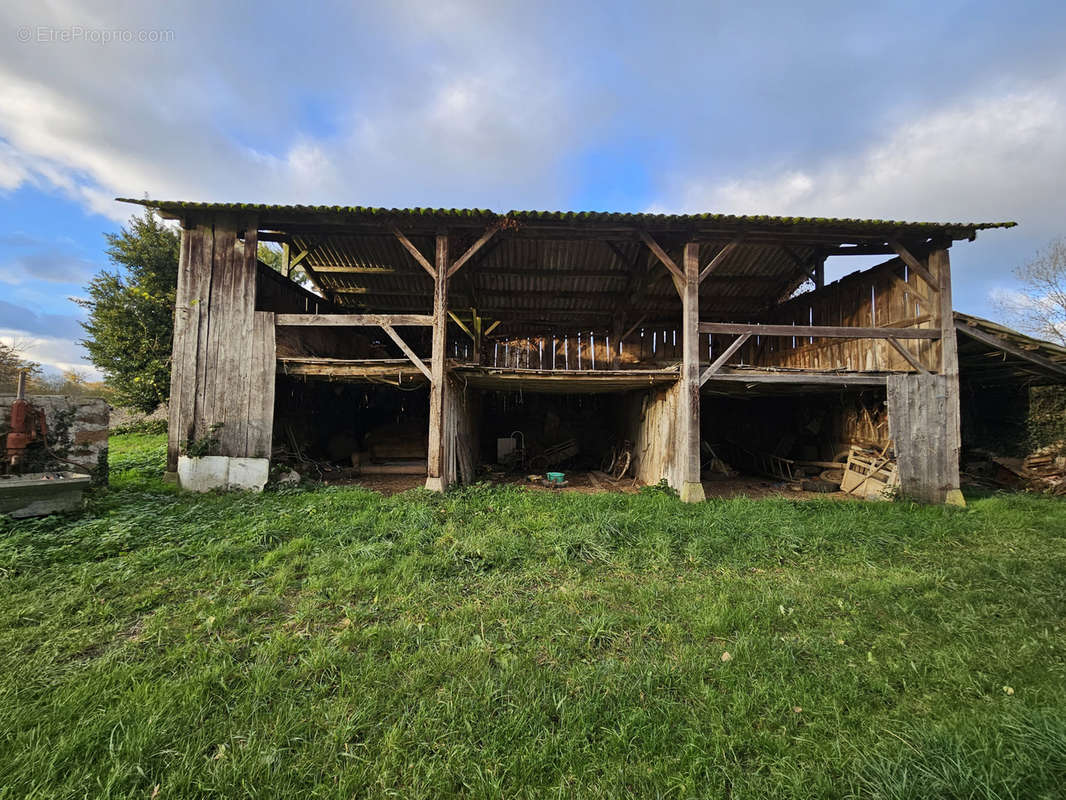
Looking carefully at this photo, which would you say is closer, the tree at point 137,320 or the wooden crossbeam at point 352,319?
the wooden crossbeam at point 352,319

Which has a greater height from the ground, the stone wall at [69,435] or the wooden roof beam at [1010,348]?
the wooden roof beam at [1010,348]

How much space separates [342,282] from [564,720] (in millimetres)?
12494

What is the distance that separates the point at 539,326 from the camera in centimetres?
1415

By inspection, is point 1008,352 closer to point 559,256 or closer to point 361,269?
point 559,256

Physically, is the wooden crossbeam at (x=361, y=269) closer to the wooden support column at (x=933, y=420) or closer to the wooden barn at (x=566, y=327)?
the wooden barn at (x=566, y=327)

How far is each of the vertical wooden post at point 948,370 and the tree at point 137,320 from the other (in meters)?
23.5

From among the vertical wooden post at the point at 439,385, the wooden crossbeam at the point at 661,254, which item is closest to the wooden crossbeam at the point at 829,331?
the wooden crossbeam at the point at 661,254

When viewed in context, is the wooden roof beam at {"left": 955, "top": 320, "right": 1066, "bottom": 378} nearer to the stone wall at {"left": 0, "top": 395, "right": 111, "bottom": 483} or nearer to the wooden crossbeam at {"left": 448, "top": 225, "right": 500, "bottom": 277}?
the wooden crossbeam at {"left": 448, "top": 225, "right": 500, "bottom": 277}

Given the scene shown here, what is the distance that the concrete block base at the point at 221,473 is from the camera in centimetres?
818

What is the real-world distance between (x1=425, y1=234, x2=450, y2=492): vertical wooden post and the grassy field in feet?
7.89

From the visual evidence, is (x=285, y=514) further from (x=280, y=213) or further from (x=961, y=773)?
(x=961, y=773)

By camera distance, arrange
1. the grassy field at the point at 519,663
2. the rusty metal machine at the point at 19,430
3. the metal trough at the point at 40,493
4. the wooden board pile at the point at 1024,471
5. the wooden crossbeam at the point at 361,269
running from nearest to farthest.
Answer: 1. the grassy field at the point at 519,663
2. the metal trough at the point at 40,493
3. the rusty metal machine at the point at 19,430
4. the wooden board pile at the point at 1024,471
5. the wooden crossbeam at the point at 361,269

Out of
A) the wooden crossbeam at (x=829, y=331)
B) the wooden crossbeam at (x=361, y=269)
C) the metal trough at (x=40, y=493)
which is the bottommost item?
the metal trough at (x=40, y=493)

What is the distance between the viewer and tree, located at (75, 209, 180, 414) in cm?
1573
